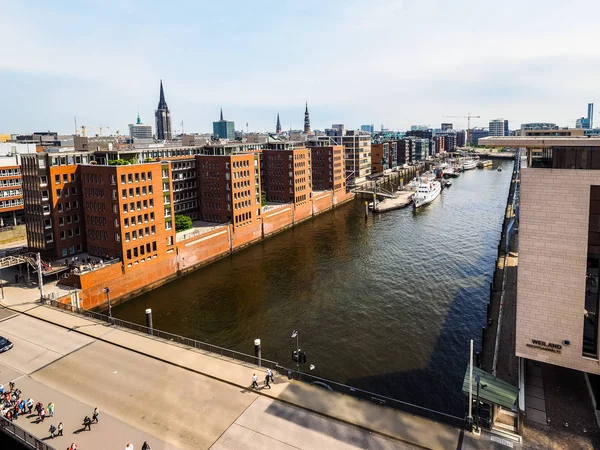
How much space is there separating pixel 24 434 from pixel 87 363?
33.5ft

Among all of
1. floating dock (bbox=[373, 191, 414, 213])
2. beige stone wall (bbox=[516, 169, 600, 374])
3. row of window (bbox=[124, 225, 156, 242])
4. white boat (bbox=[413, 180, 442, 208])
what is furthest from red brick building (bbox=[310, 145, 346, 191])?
beige stone wall (bbox=[516, 169, 600, 374])

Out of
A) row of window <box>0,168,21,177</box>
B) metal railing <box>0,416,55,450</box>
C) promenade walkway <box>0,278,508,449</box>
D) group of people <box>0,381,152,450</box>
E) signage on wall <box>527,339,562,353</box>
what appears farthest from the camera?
row of window <box>0,168,21,177</box>

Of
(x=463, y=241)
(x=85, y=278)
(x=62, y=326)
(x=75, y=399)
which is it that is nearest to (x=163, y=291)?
(x=85, y=278)

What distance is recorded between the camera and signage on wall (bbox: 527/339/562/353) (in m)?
33.0

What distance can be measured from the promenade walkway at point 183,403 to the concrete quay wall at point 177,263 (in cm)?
1441

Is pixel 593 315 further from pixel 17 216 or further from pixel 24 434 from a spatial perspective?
pixel 17 216

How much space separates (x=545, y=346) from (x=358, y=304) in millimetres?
29926

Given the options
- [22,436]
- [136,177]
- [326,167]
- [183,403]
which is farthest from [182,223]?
[326,167]

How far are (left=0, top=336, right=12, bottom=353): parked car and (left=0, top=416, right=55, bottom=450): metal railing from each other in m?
13.2

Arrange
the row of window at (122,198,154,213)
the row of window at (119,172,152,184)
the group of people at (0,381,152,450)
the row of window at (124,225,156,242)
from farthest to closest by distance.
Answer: the row of window at (124,225,156,242) → the row of window at (122,198,154,213) → the row of window at (119,172,152,184) → the group of people at (0,381,152,450)

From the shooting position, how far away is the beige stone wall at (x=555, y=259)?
31500 mm

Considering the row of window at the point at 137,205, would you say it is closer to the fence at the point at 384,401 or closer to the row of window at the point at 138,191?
the row of window at the point at 138,191

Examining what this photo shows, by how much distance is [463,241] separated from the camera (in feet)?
306

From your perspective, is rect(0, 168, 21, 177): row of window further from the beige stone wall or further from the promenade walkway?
the beige stone wall
